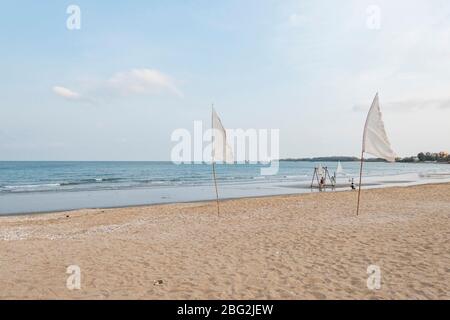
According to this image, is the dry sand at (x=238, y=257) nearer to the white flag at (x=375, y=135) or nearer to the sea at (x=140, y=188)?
the white flag at (x=375, y=135)

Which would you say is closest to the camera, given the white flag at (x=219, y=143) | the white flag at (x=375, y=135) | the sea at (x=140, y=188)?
the white flag at (x=375, y=135)

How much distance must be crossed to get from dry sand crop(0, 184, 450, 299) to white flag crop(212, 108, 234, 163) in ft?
7.63

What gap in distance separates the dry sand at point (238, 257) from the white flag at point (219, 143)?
7.63ft

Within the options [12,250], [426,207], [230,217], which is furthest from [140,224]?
[426,207]

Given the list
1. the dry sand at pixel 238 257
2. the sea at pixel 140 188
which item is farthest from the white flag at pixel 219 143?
the sea at pixel 140 188

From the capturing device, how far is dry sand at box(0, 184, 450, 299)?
562 centimetres

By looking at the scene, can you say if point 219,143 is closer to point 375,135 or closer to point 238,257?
point 375,135

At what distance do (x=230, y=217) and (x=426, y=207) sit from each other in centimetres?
828

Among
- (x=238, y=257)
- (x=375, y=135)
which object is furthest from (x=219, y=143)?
(x=238, y=257)

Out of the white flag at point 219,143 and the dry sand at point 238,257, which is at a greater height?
the white flag at point 219,143

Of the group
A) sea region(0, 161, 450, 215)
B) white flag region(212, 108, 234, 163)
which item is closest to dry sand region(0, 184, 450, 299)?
white flag region(212, 108, 234, 163)

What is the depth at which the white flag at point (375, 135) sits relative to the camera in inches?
470

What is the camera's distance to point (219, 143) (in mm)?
12508

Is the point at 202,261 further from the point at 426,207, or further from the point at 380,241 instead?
the point at 426,207
